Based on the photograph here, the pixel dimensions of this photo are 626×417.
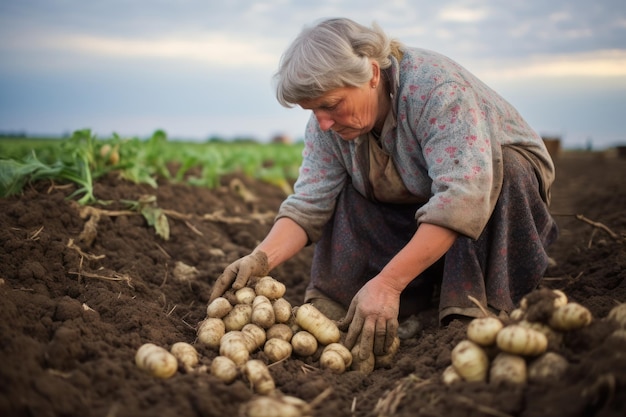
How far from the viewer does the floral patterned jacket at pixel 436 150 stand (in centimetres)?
253

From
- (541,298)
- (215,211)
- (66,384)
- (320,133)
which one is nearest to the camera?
(66,384)

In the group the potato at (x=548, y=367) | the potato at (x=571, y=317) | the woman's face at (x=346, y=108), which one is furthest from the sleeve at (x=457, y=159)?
the potato at (x=548, y=367)

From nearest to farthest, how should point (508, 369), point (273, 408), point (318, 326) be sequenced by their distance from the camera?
1. point (273, 408)
2. point (508, 369)
3. point (318, 326)

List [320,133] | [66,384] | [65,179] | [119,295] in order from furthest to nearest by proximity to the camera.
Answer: [65,179], [320,133], [119,295], [66,384]

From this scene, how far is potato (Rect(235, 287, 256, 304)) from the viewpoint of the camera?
2.78 m

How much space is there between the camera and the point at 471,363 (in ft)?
6.63

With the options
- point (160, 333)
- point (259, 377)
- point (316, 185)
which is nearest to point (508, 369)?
point (259, 377)

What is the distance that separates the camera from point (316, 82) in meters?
2.55

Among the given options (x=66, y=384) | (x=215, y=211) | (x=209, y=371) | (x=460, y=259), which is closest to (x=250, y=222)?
(x=215, y=211)

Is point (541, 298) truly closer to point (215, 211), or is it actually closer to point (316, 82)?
point (316, 82)

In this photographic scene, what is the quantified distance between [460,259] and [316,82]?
118 cm

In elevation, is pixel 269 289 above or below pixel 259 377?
above

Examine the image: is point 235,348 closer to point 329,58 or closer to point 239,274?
point 239,274

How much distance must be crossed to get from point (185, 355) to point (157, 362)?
0.59 feet
